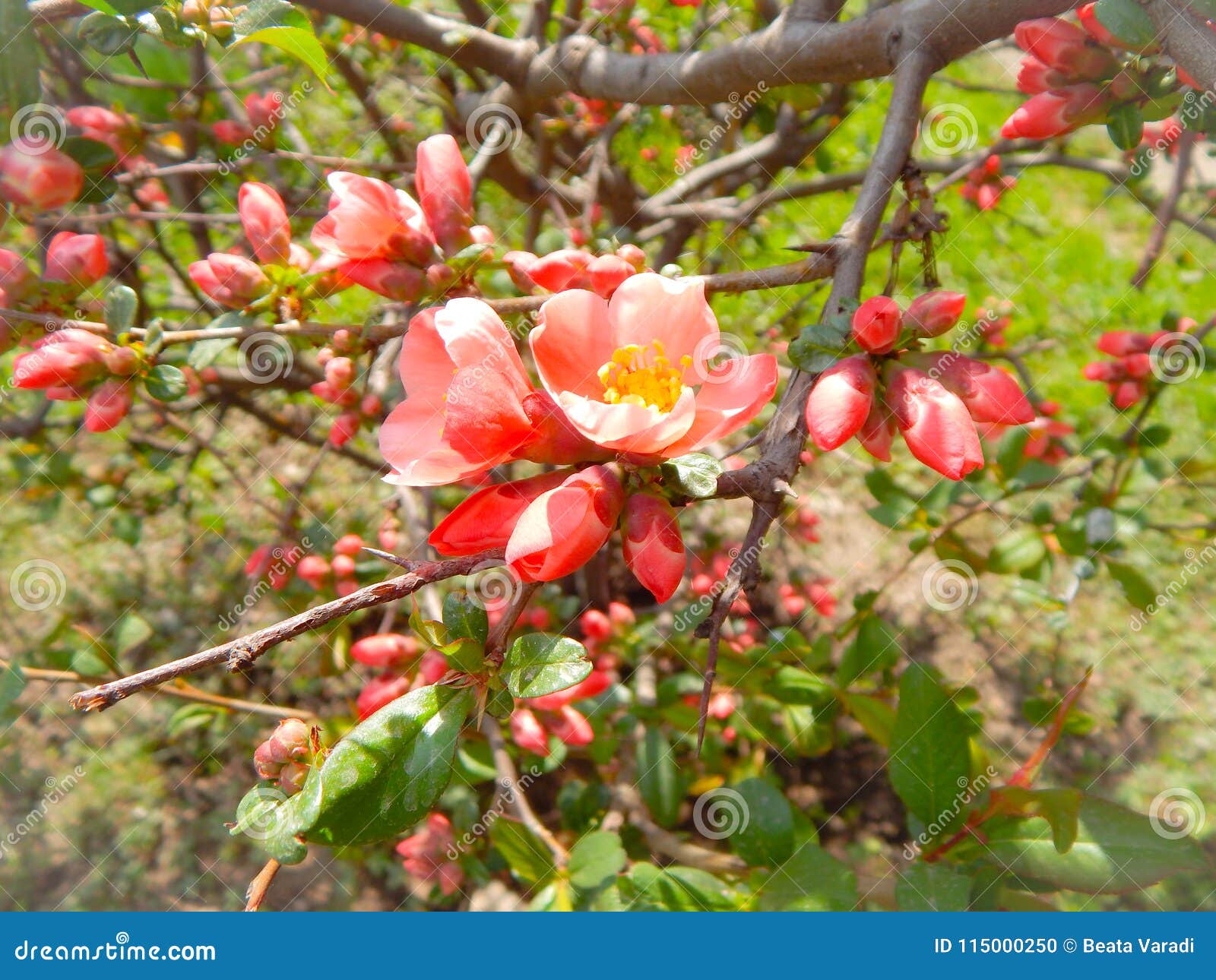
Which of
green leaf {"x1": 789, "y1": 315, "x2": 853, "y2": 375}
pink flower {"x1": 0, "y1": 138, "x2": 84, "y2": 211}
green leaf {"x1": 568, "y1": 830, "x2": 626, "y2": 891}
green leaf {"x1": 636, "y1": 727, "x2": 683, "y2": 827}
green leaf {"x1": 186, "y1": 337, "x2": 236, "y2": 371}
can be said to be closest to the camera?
green leaf {"x1": 789, "y1": 315, "x2": 853, "y2": 375}

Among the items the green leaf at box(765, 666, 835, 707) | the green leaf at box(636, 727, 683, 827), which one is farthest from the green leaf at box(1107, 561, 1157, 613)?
the green leaf at box(636, 727, 683, 827)

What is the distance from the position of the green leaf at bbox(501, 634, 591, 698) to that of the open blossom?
177 mm

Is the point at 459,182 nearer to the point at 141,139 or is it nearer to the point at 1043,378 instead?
the point at 141,139

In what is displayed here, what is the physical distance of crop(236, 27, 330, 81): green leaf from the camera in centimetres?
94

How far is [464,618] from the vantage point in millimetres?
820

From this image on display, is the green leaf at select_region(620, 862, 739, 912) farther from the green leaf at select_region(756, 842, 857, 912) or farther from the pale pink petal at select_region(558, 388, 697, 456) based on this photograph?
the pale pink petal at select_region(558, 388, 697, 456)

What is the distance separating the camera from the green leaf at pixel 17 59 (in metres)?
0.97

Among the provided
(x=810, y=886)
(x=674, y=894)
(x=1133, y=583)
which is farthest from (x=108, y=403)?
(x=1133, y=583)

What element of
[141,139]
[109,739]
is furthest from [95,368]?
[109,739]

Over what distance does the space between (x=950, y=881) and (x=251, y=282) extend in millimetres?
1222

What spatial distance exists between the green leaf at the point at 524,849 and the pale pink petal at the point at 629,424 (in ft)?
2.91

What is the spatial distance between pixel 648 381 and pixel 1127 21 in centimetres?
62

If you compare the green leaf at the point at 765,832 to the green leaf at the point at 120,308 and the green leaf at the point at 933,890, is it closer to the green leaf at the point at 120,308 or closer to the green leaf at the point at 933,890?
the green leaf at the point at 933,890

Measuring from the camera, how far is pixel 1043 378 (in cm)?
319
